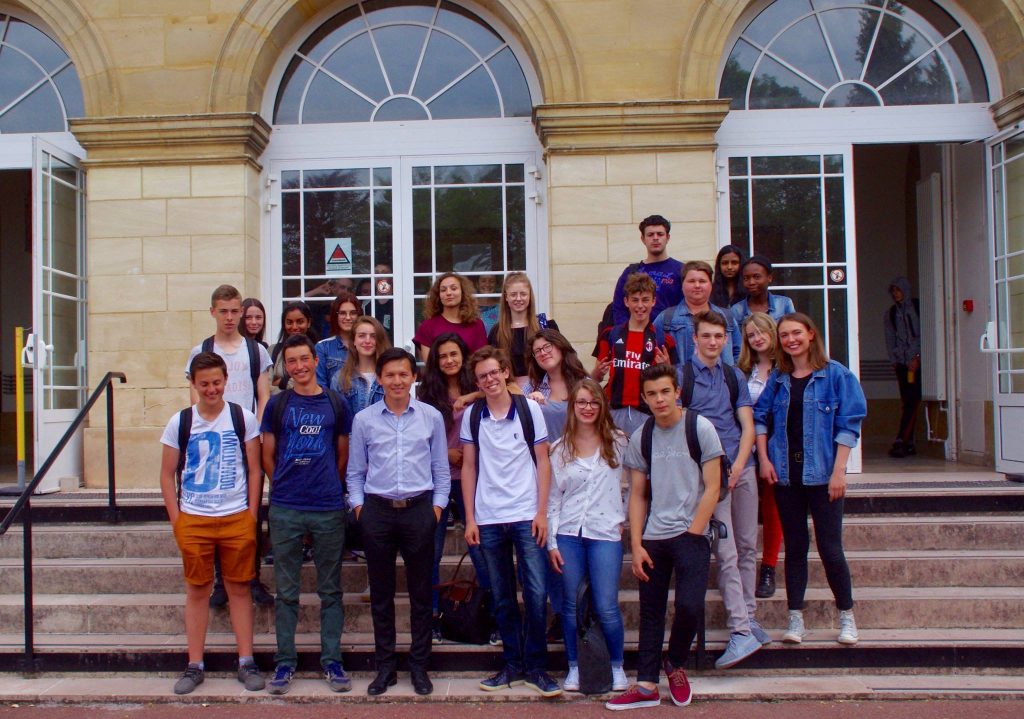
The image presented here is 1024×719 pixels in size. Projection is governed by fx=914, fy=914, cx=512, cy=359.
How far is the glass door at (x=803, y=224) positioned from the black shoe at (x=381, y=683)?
15.8 ft

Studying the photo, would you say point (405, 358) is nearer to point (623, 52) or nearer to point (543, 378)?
point (543, 378)

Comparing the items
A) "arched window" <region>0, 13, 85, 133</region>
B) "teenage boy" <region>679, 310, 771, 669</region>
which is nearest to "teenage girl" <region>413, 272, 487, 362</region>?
"teenage boy" <region>679, 310, 771, 669</region>

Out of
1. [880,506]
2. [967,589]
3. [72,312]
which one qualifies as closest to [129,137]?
[72,312]

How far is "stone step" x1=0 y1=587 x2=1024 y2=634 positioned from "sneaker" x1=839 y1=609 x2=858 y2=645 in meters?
0.25

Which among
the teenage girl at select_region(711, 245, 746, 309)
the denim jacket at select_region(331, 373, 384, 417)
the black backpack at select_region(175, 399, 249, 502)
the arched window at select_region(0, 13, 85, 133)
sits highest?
the arched window at select_region(0, 13, 85, 133)

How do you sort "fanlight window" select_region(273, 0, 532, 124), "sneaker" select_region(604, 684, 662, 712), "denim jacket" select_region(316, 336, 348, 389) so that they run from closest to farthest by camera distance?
"sneaker" select_region(604, 684, 662, 712)
"denim jacket" select_region(316, 336, 348, 389)
"fanlight window" select_region(273, 0, 532, 124)

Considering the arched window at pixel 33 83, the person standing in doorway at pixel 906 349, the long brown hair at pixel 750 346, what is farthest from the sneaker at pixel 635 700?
the arched window at pixel 33 83

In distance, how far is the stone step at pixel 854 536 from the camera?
5887mm

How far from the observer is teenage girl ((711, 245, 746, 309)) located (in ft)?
19.7

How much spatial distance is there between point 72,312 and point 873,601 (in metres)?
6.79

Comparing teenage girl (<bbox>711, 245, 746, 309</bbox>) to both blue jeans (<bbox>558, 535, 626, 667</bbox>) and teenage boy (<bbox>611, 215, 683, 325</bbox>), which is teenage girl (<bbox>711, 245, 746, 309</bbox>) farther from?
blue jeans (<bbox>558, 535, 626, 667</bbox>)

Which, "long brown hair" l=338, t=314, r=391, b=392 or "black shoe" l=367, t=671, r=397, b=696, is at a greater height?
"long brown hair" l=338, t=314, r=391, b=392

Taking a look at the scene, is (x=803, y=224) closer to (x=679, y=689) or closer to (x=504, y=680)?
(x=679, y=689)

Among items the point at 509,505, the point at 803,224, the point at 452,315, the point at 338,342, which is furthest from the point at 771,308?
the point at 338,342
